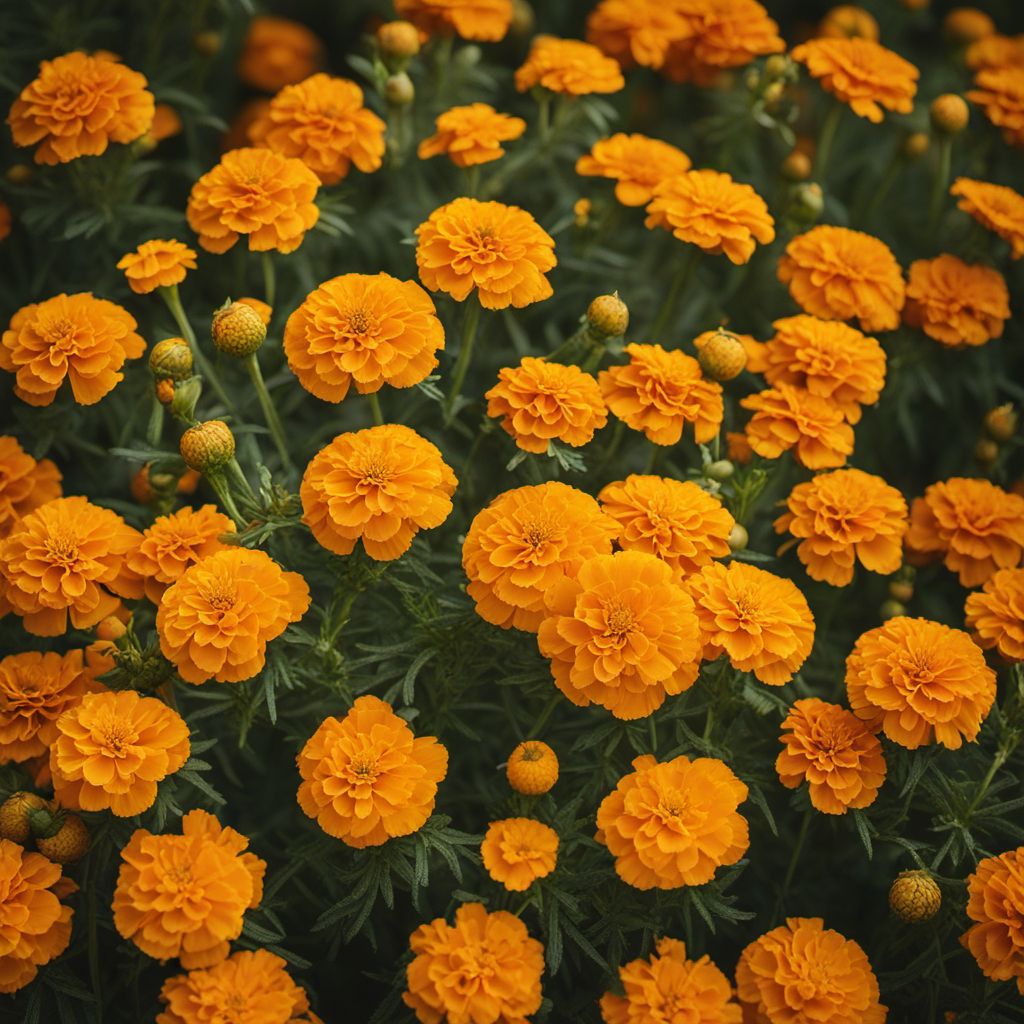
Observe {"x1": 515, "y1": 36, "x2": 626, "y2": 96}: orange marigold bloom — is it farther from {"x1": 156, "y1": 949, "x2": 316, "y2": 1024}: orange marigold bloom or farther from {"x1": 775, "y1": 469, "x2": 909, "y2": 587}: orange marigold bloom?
{"x1": 156, "y1": 949, "x2": 316, "y2": 1024}: orange marigold bloom

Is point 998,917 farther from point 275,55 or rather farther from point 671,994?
point 275,55

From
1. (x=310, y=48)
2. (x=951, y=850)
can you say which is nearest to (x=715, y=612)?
(x=951, y=850)

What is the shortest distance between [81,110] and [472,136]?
0.90 m

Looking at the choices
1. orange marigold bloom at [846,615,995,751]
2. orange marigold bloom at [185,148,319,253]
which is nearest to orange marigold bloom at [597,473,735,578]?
orange marigold bloom at [846,615,995,751]

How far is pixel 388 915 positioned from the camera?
257cm

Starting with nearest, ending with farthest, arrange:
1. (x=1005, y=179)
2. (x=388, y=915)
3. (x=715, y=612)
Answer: (x=715, y=612) → (x=388, y=915) → (x=1005, y=179)

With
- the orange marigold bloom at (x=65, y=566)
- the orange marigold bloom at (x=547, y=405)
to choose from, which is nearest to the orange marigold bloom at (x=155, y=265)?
the orange marigold bloom at (x=65, y=566)

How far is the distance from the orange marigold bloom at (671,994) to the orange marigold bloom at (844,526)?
33.6 inches

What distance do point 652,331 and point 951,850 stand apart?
4.76 ft

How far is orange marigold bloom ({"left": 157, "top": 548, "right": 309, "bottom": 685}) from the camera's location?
6.44 ft

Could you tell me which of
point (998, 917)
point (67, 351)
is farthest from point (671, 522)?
point (67, 351)

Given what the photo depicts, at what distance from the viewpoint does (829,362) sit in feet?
8.27

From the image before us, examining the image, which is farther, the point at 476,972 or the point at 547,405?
the point at 547,405

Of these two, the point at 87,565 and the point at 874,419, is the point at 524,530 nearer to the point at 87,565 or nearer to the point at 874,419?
the point at 87,565
